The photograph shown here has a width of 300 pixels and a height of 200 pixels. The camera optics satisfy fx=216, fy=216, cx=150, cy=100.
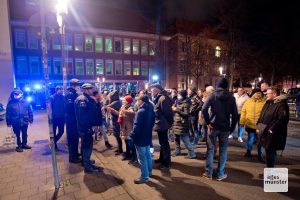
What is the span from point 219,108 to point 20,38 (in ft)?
106

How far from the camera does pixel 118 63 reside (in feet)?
116

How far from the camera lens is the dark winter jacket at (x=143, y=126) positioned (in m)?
4.28

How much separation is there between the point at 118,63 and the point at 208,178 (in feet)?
107

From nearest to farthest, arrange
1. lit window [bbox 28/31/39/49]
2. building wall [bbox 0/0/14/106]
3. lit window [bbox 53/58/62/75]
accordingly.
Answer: building wall [bbox 0/0/14/106] → lit window [bbox 28/31/39/49] → lit window [bbox 53/58/62/75]

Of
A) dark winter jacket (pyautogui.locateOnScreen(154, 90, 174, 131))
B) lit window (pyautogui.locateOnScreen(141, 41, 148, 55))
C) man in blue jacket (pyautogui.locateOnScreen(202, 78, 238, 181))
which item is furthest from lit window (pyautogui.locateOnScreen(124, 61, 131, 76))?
man in blue jacket (pyautogui.locateOnScreen(202, 78, 238, 181))

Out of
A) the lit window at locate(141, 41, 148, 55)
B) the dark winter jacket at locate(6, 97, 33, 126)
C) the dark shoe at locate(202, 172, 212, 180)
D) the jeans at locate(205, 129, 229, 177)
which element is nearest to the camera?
Answer: the jeans at locate(205, 129, 229, 177)

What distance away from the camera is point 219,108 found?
4285mm

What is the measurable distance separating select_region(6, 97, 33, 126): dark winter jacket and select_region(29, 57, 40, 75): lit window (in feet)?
86.1

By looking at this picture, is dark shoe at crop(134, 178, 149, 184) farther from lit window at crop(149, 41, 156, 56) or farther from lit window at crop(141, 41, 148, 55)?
lit window at crop(149, 41, 156, 56)

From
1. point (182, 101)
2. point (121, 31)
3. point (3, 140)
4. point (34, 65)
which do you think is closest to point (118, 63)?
point (121, 31)

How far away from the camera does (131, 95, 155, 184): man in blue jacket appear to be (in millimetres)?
4289

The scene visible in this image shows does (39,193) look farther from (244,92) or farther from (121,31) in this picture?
(121,31)

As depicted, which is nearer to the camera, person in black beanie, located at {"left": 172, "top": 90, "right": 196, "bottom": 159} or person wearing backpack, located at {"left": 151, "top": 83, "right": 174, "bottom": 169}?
person wearing backpack, located at {"left": 151, "top": 83, "right": 174, "bottom": 169}

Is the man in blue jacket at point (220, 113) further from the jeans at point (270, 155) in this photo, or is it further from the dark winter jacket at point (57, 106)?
the dark winter jacket at point (57, 106)
